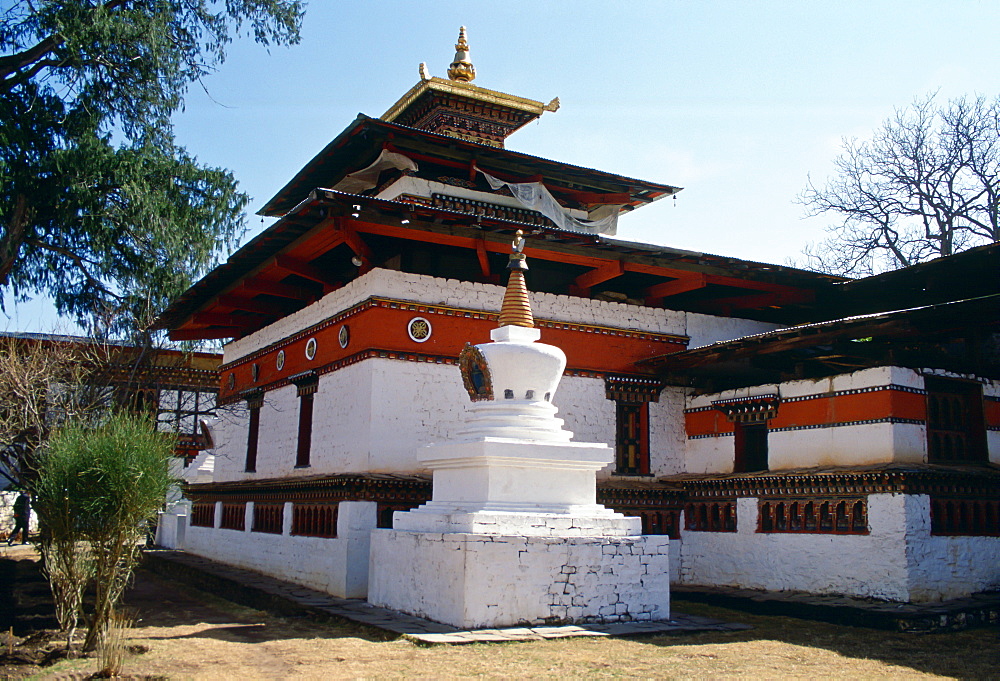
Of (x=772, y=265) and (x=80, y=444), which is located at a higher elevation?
(x=772, y=265)

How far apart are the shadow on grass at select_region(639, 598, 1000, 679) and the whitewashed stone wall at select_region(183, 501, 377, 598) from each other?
3480mm

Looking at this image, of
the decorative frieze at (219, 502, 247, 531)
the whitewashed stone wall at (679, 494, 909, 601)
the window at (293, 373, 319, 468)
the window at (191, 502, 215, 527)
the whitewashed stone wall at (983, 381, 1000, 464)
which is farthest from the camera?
the window at (191, 502, 215, 527)

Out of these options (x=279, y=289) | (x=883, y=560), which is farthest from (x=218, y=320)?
(x=883, y=560)

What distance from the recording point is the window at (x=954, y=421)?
Result: 29.3 feet

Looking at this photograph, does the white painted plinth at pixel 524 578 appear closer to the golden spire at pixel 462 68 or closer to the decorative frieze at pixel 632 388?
the decorative frieze at pixel 632 388

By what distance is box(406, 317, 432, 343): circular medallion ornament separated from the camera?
9.98 meters

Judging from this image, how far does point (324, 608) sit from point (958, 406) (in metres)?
6.72

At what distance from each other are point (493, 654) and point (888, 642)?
320 centimetres

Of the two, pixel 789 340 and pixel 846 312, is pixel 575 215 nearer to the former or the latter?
pixel 846 312

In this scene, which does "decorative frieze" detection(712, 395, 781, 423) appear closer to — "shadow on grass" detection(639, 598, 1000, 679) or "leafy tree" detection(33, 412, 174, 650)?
"shadow on grass" detection(639, 598, 1000, 679)

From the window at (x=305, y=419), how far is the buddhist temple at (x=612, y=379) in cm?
3

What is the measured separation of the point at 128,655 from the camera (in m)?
5.96

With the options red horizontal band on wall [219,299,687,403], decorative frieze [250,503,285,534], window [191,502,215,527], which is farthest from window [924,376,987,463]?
window [191,502,215,527]

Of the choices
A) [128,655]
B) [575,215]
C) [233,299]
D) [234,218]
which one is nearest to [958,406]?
[575,215]
